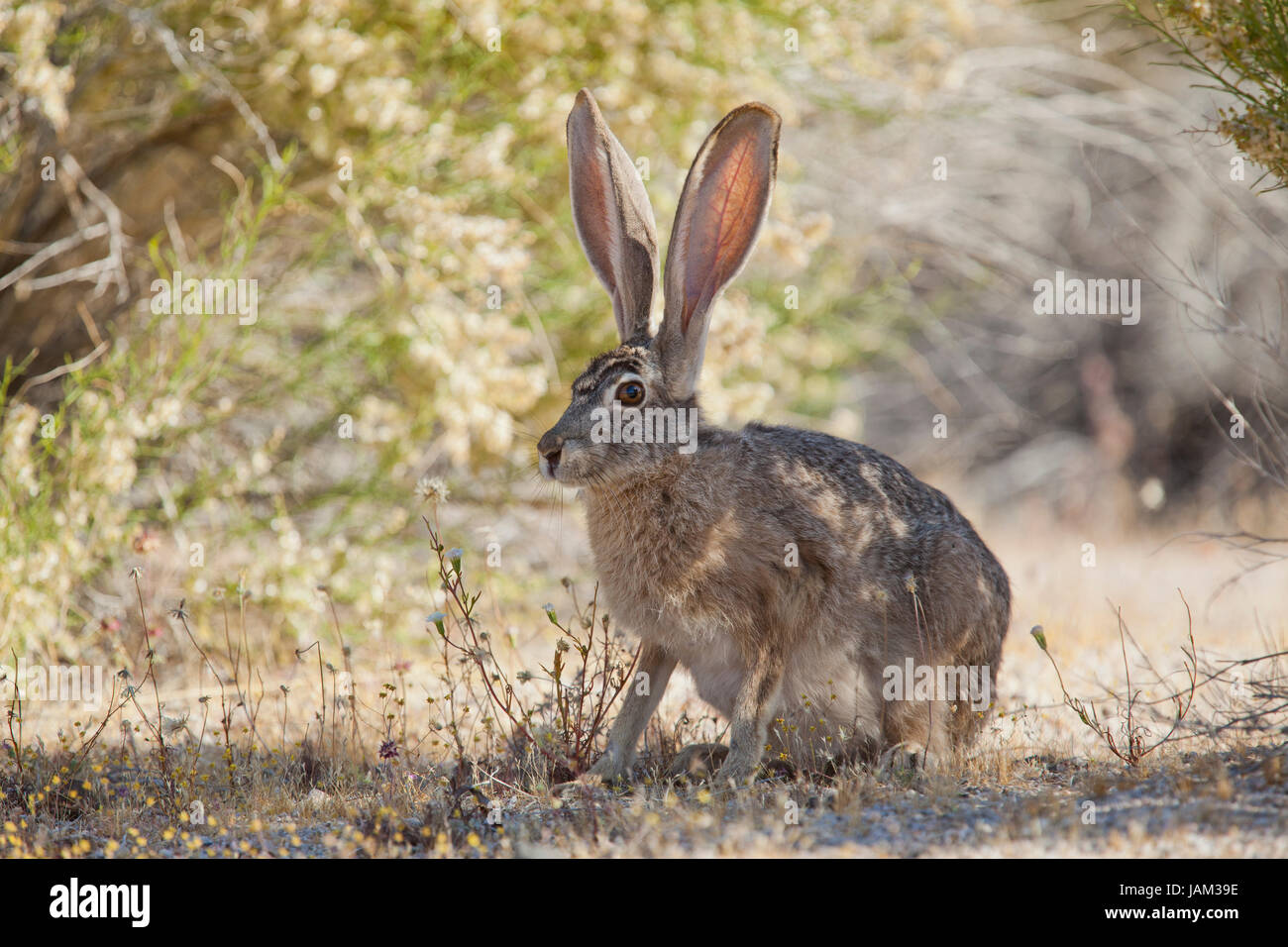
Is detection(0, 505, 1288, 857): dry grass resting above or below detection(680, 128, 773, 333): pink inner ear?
below

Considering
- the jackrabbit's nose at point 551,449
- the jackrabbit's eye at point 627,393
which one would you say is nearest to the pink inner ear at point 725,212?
the jackrabbit's eye at point 627,393

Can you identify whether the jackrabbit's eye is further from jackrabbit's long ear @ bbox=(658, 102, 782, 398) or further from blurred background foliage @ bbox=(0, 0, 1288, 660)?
blurred background foliage @ bbox=(0, 0, 1288, 660)

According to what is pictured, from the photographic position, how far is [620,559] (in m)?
4.54

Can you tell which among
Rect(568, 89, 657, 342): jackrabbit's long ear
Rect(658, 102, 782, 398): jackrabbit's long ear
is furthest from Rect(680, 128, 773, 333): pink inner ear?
Rect(568, 89, 657, 342): jackrabbit's long ear

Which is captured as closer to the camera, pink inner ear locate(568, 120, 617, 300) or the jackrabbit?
the jackrabbit

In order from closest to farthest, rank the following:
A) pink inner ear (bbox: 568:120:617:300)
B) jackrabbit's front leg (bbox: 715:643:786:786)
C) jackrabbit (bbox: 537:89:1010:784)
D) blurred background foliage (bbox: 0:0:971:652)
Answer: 1. jackrabbit's front leg (bbox: 715:643:786:786)
2. jackrabbit (bbox: 537:89:1010:784)
3. pink inner ear (bbox: 568:120:617:300)
4. blurred background foliage (bbox: 0:0:971:652)

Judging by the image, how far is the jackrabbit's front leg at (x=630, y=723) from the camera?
4.50 metres

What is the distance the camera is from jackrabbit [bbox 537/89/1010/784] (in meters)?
4.42

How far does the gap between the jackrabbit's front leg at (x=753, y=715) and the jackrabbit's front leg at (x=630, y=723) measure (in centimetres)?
38

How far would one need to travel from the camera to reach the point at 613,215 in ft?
15.5

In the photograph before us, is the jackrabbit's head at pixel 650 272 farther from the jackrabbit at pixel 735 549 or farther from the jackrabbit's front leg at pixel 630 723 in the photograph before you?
the jackrabbit's front leg at pixel 630 723

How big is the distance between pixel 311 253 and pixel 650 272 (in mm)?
3429

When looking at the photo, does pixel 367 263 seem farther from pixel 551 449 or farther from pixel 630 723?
pixel 630 723

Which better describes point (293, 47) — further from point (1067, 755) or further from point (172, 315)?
point (1067, 755)
